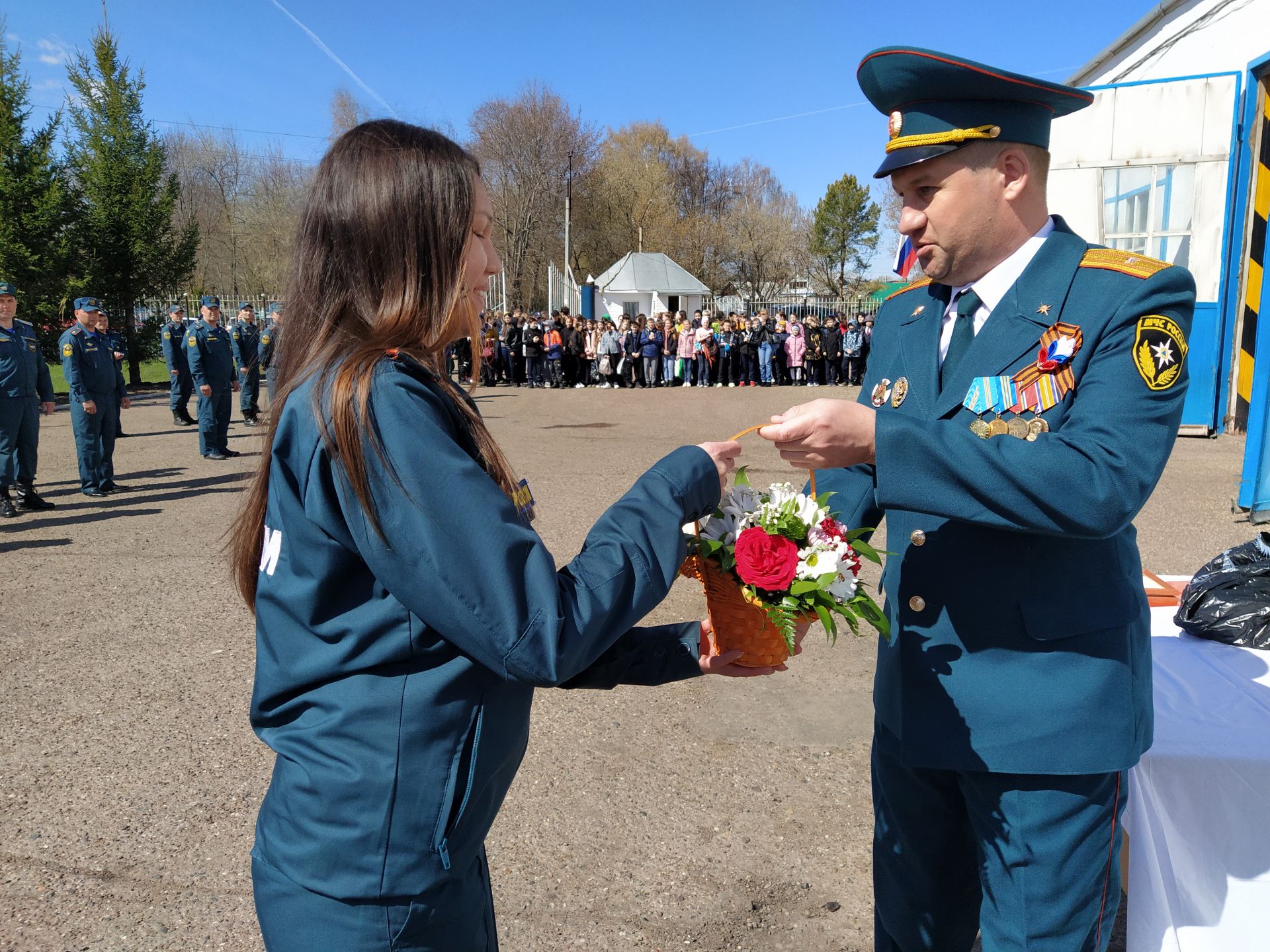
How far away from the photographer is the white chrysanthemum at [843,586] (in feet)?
5.92

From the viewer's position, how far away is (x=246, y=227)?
140ft

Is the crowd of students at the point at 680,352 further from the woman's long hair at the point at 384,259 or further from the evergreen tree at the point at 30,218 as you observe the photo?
the woman's long hair at the point at 384,259

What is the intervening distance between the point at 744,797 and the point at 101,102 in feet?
87.7

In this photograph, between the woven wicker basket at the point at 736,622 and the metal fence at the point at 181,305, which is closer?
the woven wicker basket at the point at 736,622

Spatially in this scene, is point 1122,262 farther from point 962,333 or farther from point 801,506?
point 801,506

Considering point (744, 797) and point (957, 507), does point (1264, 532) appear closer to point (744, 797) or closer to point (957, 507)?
point (744, 797)

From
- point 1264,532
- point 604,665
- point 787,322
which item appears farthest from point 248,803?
point 787,322

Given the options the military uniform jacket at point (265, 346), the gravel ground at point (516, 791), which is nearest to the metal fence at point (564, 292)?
the military uniform jacket at point (265, 346)

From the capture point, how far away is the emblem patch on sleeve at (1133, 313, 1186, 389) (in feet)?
5.31

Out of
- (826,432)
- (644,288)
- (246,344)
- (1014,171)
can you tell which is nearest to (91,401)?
(246,344)

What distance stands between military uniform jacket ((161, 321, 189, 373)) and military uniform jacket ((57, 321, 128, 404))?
12.5 feet

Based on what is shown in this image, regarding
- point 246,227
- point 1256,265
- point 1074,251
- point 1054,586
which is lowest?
point 1054,586

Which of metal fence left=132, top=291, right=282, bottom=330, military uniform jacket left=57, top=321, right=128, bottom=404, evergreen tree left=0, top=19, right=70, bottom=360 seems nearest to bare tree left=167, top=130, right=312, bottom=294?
metal fence left=132, top=291, right=282, bottom=330

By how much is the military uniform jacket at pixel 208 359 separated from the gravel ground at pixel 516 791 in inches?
232
